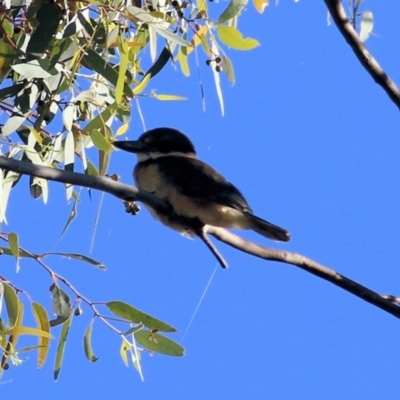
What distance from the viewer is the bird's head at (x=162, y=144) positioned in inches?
135

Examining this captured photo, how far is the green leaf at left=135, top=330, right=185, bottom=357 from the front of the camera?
2.52m

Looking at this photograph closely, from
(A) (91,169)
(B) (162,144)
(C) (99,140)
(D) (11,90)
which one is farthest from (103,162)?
(B) (162,144)

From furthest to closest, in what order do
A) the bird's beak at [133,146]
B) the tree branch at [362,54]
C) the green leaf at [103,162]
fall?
the bird's beak at [133,146] < the green leaf at [103,162] < the tree branch at [362,54]

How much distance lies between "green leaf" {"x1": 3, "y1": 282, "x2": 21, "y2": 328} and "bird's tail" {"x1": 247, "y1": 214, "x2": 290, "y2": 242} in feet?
2.56

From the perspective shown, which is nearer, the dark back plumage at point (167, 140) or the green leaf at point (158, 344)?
the green leaf at point (158, 344)

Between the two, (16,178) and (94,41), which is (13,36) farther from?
(16,178)

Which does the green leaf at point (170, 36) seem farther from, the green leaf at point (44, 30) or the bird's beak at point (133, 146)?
the bird's beak at point (133, 146)

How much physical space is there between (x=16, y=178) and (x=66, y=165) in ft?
0.79

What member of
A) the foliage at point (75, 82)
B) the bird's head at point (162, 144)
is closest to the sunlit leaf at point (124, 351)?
the foliage at point (75, 82)

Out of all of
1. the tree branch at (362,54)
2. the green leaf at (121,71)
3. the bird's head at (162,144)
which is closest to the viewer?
the tree branch at (362,54)

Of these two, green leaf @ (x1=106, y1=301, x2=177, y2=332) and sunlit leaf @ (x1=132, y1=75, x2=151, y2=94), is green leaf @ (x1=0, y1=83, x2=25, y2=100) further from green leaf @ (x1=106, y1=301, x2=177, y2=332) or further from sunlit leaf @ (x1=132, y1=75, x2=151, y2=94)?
green leaf @ (x1=106, y1=301, x2=177, y2=332)

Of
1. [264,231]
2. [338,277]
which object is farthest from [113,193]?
[264,231]

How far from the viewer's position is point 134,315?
257 cm

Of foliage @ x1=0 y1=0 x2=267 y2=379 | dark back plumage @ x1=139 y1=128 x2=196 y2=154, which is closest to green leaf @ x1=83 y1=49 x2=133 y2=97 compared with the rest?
foliage @ x1=0 y1=0 x2=267 y2=379
